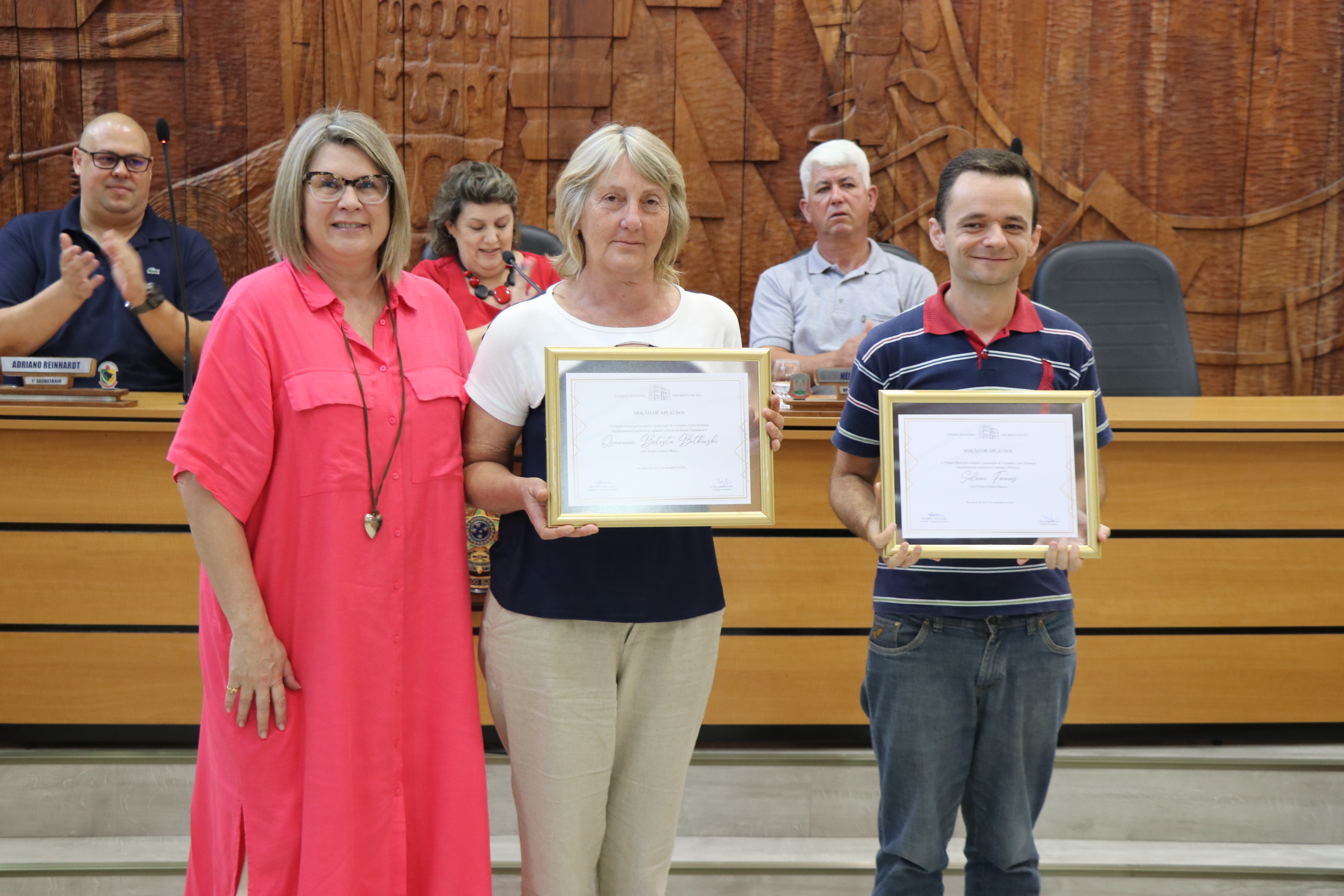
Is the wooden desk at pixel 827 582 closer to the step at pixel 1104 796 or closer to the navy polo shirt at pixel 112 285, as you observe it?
the step at pixel 1104 796

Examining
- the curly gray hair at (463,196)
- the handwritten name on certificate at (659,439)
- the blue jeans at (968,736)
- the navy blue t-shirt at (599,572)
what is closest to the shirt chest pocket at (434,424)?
the navy blue t-shirt at (599,572)

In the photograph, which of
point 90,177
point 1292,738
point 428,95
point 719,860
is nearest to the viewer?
point 719,860

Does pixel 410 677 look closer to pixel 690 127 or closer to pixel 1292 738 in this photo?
pixel 1292 738

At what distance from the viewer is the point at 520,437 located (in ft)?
5.62

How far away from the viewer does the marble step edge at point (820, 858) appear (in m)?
2.35

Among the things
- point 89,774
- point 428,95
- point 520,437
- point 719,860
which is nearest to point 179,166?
point 428,95

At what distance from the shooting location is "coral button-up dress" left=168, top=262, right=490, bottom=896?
1.55 meters

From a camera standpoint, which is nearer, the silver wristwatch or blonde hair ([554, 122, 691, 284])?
blonde hair ([554, 122, 691, 284])

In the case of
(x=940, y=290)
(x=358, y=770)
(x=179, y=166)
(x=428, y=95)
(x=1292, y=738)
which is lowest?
(x=1292, y=738)

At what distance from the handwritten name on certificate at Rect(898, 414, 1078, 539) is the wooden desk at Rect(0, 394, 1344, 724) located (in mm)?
922

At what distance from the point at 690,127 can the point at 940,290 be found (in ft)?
8.35

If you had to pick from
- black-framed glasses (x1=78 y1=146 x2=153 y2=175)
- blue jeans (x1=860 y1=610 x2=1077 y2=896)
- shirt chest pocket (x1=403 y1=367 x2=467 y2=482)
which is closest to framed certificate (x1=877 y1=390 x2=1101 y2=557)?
blue jeans (x1=860 y1=610 x2=1077 y2=896)

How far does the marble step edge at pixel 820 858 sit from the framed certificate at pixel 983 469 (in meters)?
1.16

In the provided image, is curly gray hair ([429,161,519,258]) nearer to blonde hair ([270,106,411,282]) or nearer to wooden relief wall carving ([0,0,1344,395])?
wooden relief wall carving ([0,0,1344,395])
